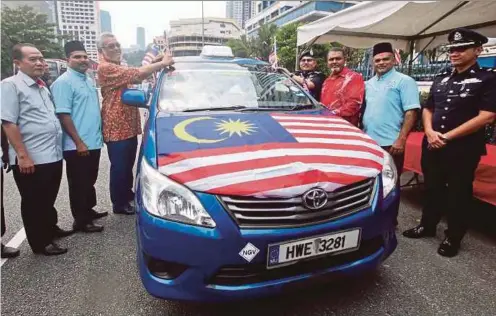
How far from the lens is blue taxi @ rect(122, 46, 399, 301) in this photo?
1.60 metres

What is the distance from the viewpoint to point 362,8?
158 inches

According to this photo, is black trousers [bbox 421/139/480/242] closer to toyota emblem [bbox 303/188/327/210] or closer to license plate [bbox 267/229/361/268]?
license plate [bbox 267/229/361/268]

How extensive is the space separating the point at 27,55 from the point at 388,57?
296 centimetres

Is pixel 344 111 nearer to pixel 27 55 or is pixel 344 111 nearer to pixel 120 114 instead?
pixel 120 114

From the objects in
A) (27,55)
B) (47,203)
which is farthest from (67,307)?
(27,55)

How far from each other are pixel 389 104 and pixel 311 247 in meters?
1.83

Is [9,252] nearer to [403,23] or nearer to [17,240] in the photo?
[17,240]

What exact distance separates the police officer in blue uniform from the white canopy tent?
47.4 inches

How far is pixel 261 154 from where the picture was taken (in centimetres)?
185

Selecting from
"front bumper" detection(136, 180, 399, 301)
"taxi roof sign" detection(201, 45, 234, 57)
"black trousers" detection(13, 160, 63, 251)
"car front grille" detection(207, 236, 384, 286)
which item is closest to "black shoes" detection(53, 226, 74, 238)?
"black trousers" detection(13, 160, 63, 251)

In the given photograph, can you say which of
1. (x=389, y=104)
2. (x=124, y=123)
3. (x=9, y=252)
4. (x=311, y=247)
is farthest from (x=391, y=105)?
(x=9, y=252)

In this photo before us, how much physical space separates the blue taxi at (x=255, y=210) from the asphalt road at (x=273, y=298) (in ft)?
1.27

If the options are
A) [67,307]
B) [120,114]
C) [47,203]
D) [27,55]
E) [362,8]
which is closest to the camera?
[67,307]

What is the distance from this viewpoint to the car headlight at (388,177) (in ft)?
6.43
